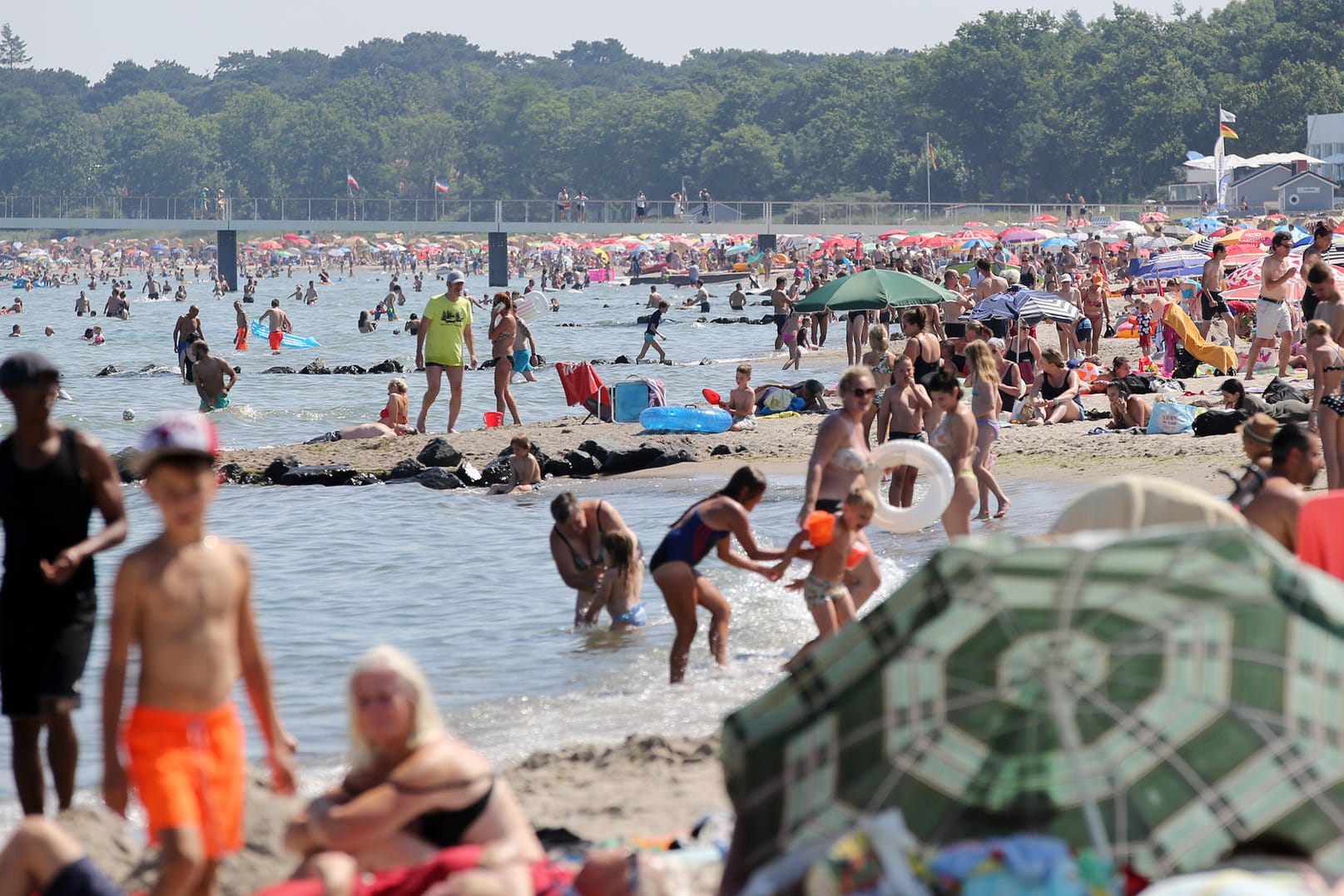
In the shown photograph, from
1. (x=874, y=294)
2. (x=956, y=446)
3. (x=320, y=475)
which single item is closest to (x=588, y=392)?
(x=874, y=294)

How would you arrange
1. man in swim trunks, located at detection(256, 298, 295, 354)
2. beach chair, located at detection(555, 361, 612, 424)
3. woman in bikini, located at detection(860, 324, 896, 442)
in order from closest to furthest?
1. woman in bikini, located at detection(860, 324, 896, 442)
2. beach chair, located at detection(555, 361, 612, 424)
3. man in swim trunks, located at detection(256, 298, 295, 354)

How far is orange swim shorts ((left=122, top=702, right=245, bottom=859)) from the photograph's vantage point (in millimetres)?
3666

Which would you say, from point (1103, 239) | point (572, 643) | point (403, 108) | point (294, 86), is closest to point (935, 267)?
point (1103, 239)

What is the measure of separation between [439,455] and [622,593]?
6.09 metres

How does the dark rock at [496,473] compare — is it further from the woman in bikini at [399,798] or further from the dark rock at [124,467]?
the woman in bikini at [399,798]

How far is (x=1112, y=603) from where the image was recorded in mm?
3623

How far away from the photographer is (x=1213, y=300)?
17547mm

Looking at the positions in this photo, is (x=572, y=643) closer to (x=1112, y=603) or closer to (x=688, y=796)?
(x=688, y=796)

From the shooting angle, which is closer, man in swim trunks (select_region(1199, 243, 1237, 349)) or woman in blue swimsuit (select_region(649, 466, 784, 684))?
woman in blue swimsuit (select_region(649, 466, 784, 684))

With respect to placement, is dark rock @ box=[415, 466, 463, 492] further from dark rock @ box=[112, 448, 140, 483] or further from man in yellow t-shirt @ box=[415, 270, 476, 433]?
dark rock @ box=[112, 448, 140, 483]

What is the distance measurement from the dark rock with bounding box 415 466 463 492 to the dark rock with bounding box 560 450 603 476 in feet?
3.24

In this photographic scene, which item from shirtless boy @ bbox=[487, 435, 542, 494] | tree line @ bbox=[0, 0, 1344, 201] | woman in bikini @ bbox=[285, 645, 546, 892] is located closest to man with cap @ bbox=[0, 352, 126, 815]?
woman in bikini @ bbox=[285, 645, 546, 892]

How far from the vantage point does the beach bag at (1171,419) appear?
13180 millimetres

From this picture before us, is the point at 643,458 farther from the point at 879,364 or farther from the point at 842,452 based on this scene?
the point at 842,452
